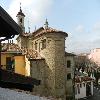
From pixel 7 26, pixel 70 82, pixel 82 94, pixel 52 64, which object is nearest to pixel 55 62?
pixel 52 64

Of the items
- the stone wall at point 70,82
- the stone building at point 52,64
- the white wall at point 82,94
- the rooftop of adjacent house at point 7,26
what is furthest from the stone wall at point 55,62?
the rooftop of adjacent house at point 7,26

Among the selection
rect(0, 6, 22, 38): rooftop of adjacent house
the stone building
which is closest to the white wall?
the stone building

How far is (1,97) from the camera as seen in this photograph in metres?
7.03

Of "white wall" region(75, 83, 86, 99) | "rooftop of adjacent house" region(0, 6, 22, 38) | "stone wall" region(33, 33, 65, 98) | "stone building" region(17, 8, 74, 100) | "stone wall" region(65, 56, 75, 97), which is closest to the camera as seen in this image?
"rooftop of adjacent house" region(0, 6, 22, 38)

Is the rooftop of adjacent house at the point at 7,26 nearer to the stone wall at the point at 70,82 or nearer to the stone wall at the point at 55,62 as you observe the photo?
the stone wall at the point at 55,62

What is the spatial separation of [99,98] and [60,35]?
14.0 m

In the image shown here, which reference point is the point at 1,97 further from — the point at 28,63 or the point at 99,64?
the point at 99,64

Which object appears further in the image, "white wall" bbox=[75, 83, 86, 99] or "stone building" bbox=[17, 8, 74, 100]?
"white wall" bbox=[75, 83, 86, 99]

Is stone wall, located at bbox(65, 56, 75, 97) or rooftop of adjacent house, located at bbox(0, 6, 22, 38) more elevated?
rooftop of adjacent house, located at bbox(0, 6, 22, 38)

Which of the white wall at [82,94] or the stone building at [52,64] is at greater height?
the stone building at [52,64]

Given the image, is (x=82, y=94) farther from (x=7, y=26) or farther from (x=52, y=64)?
(x=7, y=26)

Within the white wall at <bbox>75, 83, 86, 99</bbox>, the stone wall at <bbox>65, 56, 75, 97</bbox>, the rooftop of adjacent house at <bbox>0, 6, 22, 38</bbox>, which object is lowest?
the white wall at <bbox>75, 83, 86, 99</bbox>

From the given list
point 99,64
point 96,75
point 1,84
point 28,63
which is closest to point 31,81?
point 1,84

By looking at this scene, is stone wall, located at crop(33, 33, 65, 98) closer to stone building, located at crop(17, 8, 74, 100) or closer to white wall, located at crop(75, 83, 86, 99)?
stone building, located at crop(17, 8, 74, 100)
